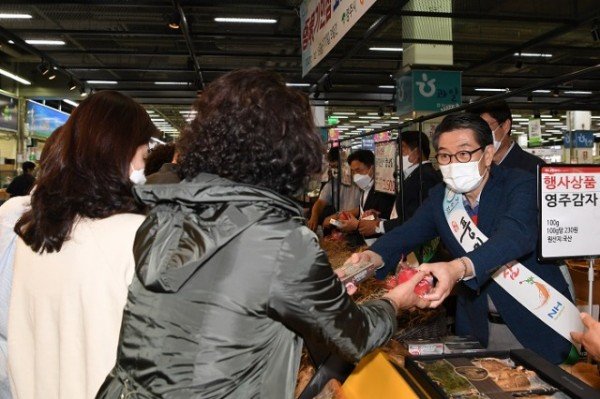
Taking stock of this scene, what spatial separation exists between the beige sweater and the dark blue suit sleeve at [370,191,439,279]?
4.15 ft

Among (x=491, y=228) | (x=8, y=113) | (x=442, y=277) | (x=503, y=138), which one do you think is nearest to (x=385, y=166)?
(x=503, y=138)

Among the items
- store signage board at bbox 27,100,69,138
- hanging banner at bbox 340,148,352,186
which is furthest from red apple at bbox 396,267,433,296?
store signage board at bbox 27,100,69,138

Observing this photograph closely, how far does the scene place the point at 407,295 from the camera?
1.68 metres

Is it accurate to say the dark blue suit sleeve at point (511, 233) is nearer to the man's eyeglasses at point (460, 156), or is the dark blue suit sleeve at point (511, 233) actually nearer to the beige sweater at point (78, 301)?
the man's eyeglasses at point (460, 156)

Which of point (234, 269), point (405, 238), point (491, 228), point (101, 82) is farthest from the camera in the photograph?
point (101, 82)

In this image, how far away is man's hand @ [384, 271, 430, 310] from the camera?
1.63m

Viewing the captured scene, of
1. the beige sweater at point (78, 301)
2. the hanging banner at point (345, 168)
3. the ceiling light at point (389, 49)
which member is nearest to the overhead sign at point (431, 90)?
the ceiling light at point (389, 49)

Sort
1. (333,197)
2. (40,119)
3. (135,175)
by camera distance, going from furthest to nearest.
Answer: (40,119) < (333,197) < (135,175)

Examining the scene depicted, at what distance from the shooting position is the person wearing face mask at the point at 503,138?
9.62 feet

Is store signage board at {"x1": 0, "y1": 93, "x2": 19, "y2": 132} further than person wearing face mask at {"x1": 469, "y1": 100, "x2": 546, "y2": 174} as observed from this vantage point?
Yes

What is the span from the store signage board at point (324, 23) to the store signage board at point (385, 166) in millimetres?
957

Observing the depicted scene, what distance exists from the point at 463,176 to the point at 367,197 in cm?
303

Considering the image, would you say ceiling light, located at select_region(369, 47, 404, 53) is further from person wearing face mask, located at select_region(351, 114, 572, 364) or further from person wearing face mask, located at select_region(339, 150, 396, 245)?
person wearing face mask, located at select_region(351, 114, 572, 364)

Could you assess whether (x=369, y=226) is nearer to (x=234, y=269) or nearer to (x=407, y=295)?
(x=407, y=295)
